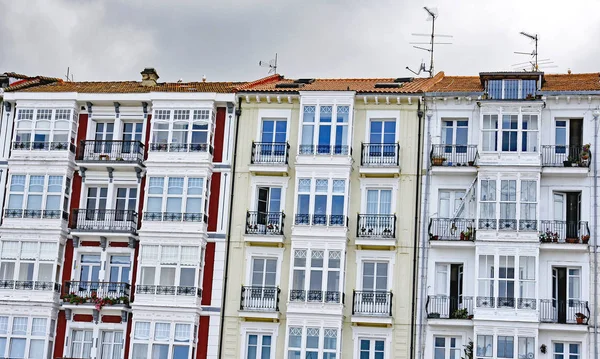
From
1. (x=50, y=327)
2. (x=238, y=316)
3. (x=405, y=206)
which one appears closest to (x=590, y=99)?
(x=405, y=206)

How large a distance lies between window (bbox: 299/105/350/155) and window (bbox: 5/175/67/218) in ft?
38.7

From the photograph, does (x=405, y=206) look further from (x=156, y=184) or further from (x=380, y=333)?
(x=156, y=184)

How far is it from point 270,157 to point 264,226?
3.28 m

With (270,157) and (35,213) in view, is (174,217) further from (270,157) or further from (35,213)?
(35,213)

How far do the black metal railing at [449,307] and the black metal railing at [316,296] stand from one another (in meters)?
3.94

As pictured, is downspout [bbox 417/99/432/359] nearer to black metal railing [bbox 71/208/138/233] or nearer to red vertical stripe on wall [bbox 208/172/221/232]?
red vertical stripe on wall [bbox 208/172/221/232]

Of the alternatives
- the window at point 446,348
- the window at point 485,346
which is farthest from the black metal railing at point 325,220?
the window at point 485,346

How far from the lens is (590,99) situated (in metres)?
52.6

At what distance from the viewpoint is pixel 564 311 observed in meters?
50.8

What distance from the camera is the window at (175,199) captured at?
54156 millimetres

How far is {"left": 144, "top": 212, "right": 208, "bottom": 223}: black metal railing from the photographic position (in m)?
53.9

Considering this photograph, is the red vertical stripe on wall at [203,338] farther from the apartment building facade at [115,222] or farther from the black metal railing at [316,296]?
the black metal railing at [316,296]

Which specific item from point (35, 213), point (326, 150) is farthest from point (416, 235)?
point (35, 213)

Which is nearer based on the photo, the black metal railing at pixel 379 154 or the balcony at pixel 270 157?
the black metal railing at pixel 379 154
